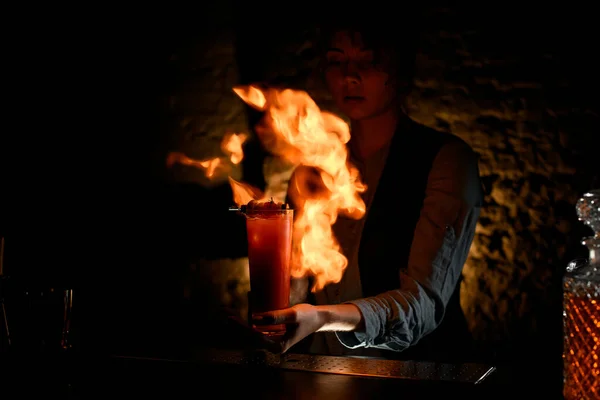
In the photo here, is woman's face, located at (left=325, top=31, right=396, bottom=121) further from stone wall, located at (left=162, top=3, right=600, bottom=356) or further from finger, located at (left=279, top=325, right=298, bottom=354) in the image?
finger, located at (left=279, top=325, right=298, bottom=354)

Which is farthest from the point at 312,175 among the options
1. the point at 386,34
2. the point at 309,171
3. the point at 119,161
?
the point at 119,161

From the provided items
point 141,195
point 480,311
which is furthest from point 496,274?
point 141,195

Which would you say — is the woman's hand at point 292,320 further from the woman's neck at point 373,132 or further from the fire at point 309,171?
the woman's neck at point 373,132

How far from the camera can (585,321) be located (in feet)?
5.18

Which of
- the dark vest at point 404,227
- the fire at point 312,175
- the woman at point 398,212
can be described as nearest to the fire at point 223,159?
the fire at point 312,175

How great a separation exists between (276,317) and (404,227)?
114 centimetres

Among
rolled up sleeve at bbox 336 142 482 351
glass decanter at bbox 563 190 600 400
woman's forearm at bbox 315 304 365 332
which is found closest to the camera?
glass decanter at bbox 563 190 600 400

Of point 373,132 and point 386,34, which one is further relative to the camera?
point 373,132

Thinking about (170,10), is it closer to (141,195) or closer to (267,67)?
(267,67)

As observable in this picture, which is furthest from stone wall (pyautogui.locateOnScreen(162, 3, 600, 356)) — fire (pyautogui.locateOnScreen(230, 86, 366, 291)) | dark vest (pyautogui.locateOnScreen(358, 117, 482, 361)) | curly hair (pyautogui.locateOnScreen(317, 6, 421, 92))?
fire (pyautogui.locateOnScreen(230, 86, 366, 291))

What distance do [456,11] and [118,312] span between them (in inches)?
92.3

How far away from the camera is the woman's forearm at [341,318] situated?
2186 mm

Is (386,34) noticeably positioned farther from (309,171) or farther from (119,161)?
(119,161)

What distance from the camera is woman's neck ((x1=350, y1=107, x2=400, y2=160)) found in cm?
309
